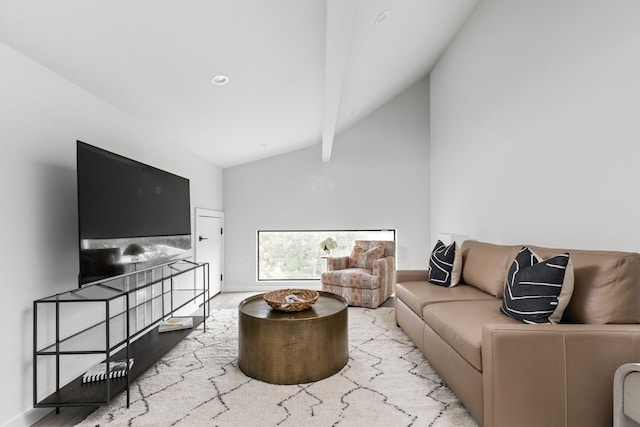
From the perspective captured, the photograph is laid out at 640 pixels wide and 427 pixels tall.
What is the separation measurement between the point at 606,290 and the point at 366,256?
337 cm

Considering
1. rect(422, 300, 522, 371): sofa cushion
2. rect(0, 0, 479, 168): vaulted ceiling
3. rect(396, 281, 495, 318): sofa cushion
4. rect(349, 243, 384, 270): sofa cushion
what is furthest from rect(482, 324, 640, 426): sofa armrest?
rect(349, 243, 384, 270): sofa cushion

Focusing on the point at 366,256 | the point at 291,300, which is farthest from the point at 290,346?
the point at 366,256

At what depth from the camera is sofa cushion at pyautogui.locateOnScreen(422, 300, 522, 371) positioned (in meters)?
1.92

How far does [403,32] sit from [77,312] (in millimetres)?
3746

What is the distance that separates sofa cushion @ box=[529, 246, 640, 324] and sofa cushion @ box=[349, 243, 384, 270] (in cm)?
310

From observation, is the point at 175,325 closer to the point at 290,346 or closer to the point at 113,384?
the point at 113,384

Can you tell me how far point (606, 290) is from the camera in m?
1.88

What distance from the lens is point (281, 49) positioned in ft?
8.86

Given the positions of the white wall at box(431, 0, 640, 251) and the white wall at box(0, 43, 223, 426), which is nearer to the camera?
the white wall at box(0, 43, 223, 426)

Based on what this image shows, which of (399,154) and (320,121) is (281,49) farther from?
(399,154)

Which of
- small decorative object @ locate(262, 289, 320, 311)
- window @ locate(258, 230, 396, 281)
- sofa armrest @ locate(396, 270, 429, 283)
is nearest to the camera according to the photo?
small decorative object @ locate(262, 289, 320, 311)

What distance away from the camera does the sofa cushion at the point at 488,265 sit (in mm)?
2867

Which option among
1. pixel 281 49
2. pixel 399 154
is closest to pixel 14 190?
pixel 281 49

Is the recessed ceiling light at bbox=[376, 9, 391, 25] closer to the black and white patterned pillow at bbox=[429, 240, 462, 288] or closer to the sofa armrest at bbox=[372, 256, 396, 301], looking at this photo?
the black and white patterned pillow at bbox=[429, 240, 462, 288]
